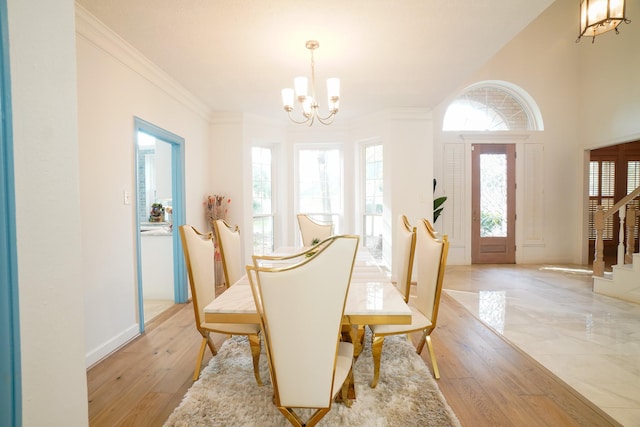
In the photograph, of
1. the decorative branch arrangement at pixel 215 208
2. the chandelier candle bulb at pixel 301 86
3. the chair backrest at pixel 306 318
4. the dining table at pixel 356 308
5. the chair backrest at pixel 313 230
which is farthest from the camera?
the decorative branch arrangement at pixel 215 208

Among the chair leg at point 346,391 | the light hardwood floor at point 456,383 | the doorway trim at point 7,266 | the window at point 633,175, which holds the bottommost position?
the light hardwood floor at point 456,383

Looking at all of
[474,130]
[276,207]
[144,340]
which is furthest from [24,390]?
[474,130]

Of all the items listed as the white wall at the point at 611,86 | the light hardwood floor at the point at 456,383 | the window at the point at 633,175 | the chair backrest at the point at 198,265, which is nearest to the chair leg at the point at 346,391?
the light hardwood floor at the point at 456,383

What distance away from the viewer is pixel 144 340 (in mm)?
2758

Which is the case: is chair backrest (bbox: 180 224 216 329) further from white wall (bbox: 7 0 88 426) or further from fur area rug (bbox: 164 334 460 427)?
white wall (bbox: 7 0 88 426)

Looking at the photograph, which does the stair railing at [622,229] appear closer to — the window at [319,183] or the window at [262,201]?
the window at [319,183]

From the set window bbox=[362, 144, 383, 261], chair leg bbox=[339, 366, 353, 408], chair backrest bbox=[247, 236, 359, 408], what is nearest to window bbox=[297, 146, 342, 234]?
window bbox=[362, 144, 383, 261]

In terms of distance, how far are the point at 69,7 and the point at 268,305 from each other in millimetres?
1080

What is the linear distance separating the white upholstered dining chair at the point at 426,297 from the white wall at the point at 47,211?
4.77ft

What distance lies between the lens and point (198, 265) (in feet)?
6.78

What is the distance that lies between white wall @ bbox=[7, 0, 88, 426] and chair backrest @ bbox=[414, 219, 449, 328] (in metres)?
1.74

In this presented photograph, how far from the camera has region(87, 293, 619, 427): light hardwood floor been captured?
173cm

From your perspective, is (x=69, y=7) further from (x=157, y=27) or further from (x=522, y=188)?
(x=522, y=188)

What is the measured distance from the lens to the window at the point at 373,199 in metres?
5.11
